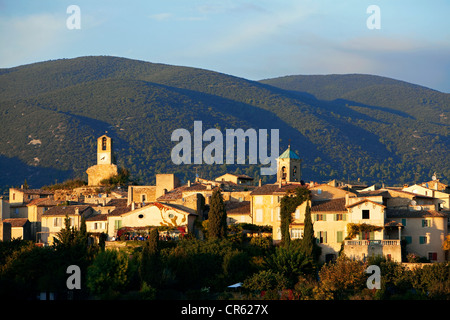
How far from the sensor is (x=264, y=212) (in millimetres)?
76750

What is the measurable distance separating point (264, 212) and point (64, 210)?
18.8 m

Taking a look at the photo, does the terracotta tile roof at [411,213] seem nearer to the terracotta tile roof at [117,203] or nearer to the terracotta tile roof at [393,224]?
the terracotta tile roof at [393,224]

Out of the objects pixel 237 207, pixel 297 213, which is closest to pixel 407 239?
pixel 297 213

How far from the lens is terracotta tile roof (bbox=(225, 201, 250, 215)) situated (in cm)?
7800

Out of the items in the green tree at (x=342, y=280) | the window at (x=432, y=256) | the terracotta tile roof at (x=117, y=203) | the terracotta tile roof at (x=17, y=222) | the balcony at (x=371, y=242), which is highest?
the terracotta tile roof at (x=117, y=203)

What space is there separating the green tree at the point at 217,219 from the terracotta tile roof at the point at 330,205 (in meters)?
6.93

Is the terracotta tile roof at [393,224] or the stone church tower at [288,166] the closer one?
the terracotta tile roof at [393,224]

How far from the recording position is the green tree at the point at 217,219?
72.1 metres

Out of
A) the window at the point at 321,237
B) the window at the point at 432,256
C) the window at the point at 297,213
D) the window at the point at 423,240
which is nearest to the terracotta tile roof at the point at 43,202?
the window at the point at 297,213

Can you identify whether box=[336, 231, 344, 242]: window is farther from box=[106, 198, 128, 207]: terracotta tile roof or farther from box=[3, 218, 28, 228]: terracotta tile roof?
box=[3, 218, 28, 228]: terracotta tile roof

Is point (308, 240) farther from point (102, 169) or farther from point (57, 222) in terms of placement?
point (102, 169)

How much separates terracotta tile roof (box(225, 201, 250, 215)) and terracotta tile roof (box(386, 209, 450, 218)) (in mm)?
13133

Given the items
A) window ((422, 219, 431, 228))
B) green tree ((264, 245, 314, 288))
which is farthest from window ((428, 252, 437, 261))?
green tree ((264, 245, 314, 288))
